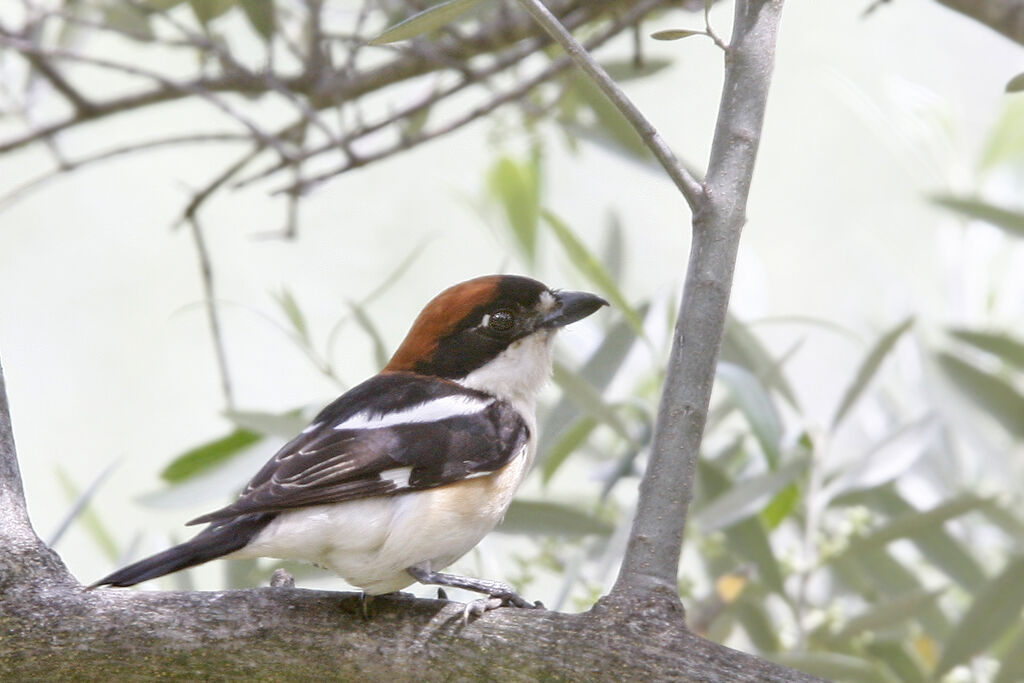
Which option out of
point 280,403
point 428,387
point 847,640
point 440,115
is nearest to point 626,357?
point 428,387

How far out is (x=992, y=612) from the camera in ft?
8.34

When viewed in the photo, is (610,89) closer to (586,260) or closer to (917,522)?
(586,260)

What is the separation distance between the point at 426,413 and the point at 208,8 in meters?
1.30

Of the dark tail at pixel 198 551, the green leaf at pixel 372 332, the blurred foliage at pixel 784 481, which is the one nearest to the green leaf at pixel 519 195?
the blurred foliage at pixel 784 481

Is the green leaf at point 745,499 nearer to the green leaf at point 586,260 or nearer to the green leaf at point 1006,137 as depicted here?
the green leaf at point 586,260

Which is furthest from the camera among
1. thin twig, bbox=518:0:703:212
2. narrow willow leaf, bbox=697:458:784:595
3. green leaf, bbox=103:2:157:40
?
green leaf, bbox=103:2:157:40

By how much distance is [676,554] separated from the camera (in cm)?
171

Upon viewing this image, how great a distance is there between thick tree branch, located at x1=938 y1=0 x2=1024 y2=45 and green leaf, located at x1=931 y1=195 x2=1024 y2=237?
60 cm

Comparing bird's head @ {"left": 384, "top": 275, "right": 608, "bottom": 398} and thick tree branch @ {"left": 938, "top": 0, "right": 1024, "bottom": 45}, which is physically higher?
thick tree branch @ {"left": 938, "top": 0, "right": 1024, "bottom": 45}

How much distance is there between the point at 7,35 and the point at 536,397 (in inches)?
68.2

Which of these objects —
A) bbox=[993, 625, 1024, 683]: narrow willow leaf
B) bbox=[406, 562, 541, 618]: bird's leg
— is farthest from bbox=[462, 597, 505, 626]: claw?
bbox=[993, 625, 1024, 683]: narrow willow leaf

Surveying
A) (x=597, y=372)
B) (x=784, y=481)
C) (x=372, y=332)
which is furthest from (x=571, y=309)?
(x=784, y=481)

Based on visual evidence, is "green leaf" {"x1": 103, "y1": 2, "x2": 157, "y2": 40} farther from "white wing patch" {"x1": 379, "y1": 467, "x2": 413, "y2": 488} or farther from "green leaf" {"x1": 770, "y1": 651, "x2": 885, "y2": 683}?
"green leaf" {"x1": 770, "y1": 651, "x2": 885, "y2": 683}

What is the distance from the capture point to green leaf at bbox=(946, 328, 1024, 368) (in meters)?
2.92
